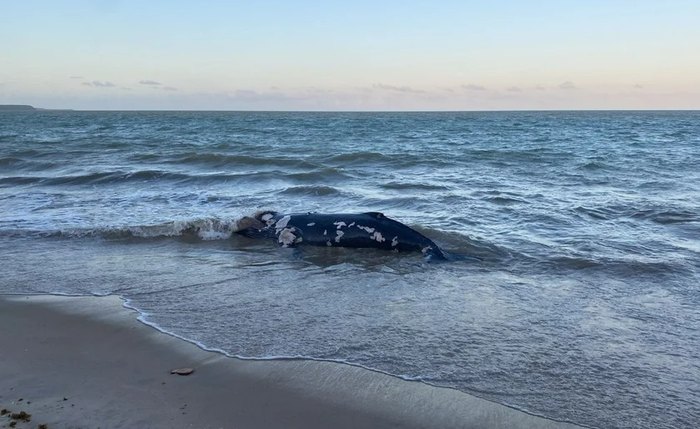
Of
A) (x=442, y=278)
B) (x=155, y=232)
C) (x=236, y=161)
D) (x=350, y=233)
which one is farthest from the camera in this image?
(x=236, y=161)

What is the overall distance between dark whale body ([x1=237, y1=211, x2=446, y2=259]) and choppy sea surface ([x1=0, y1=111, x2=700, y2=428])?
0.20 meters

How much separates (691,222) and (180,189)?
11360mm

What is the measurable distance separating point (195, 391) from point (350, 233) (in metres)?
4.82

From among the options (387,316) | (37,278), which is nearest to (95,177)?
(37,278)

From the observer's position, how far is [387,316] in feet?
19.2

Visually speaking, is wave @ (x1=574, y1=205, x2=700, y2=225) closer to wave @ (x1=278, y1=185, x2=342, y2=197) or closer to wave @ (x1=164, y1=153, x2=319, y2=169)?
wave @ (x1=278, y1=185, x2=342, y2=197)

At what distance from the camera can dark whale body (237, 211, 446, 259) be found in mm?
8547

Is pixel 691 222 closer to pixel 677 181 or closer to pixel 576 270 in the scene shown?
pixel 576 270

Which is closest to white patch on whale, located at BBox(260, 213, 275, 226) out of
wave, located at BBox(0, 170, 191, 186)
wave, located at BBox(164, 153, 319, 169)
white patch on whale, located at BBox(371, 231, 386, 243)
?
white patch on whale, located at BBox(371, 231, 386, 243)

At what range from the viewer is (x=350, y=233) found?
29.0ft

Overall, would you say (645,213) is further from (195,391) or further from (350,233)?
(195,391)

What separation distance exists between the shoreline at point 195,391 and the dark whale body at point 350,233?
149 inches

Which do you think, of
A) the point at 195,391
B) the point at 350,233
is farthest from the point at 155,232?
the point at 195,391

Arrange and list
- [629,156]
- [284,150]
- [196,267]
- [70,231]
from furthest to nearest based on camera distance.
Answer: [284,150], [629,156], [70,231], [196,267]
